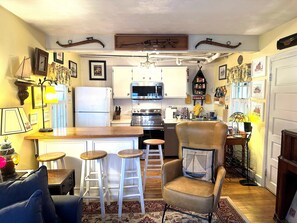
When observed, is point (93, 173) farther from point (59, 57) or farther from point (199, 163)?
point (59, 57)

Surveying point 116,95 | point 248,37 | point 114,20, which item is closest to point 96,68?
point 116,95

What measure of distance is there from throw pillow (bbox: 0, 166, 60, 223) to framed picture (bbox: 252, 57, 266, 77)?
3.17 metres

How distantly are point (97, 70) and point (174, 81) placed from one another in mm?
1931

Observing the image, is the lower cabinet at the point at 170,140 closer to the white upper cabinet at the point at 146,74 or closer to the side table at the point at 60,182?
the white upper cabinet at the point at 146,74

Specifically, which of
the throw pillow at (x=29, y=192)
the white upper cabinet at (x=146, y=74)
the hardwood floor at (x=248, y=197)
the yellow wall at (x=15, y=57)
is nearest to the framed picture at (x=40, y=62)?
the yellow wall at (x=15, y=57)

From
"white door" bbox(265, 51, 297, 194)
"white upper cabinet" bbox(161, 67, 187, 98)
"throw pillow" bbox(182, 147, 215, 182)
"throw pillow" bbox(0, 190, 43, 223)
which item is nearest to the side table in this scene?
"throw pillow" bbox(0, 190, 43, 223)

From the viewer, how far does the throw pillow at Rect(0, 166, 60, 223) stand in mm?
1205

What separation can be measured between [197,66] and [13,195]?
4.75m

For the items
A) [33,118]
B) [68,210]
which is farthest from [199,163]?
[33,118]

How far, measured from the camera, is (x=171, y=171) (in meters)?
2.37

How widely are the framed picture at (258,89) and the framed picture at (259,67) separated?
0.12 m

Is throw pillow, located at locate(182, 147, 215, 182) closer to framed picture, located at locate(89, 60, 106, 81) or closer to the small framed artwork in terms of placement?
the small framed artwork

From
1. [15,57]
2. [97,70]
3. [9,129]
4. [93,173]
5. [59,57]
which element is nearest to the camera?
[9,129]

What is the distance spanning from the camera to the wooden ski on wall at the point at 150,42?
3012mm
